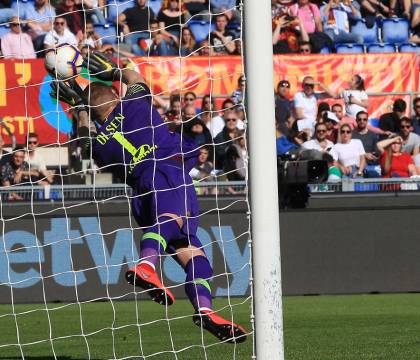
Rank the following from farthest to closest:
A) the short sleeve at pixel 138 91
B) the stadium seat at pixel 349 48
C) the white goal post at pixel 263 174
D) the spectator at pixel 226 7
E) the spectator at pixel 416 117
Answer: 1. the stadium seat at pixel 349 48
2. the spectator at pixel 226 7
3. the spectator at pixel 416 117
4. the short sleeve at pixel 138 91
5. the white goal post at pixel 263 174

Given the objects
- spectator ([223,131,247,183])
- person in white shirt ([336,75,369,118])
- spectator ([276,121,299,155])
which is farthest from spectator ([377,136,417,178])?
spectator ([223,131,247,183])

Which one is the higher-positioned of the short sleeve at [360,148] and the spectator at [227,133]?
the spectator at [227,133]

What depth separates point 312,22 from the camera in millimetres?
16547

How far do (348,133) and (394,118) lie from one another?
3.20ft

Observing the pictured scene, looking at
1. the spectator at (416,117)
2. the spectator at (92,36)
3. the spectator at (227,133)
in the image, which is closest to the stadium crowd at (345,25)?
the spectator at (416,117)

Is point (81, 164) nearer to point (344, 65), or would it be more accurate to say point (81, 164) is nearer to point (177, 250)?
point (344, 65)

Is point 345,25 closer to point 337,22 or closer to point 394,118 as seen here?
point 337,22

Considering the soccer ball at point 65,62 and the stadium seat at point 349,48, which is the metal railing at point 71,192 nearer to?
the soccer ball at point 65,62

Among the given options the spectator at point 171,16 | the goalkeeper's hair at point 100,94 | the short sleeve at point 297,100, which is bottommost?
the short sleeve at point 297,100

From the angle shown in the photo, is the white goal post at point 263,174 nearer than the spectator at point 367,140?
Yes

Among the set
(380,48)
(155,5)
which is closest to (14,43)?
(155,5)

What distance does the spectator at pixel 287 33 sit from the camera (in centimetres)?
1579

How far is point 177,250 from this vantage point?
7.05 m

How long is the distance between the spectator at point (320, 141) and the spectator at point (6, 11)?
4.60 meters
